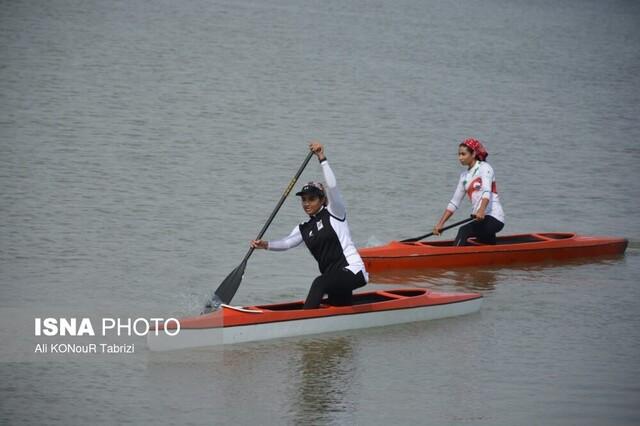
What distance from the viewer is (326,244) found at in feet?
38.3

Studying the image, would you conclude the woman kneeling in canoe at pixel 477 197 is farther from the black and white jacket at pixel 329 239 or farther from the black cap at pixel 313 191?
the black cap at pixel 313 191

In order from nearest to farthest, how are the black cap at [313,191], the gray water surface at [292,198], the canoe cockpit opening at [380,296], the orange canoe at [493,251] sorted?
the gray water surface at [292,198], the black cap at [313,191], the canoe cockpit opening at [380,296], the orange canoe at [493,251]

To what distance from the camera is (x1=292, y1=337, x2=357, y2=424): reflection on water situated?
9.93m

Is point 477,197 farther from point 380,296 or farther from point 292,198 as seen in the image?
point 292,198

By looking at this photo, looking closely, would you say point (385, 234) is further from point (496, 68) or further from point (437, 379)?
point (496, 68)

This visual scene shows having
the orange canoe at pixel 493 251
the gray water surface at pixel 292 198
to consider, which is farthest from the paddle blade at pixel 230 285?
the orange canoe at pixel 493 251

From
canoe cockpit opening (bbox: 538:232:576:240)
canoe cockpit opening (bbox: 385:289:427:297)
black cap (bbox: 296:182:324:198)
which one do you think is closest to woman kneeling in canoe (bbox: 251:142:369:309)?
black cap (bbox: 296:182:324:198)

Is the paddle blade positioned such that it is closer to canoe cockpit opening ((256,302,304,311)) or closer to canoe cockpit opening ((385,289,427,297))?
canoe cockpit opening ((256,302,304,311))

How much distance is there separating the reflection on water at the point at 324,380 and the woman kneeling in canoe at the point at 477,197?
3.62 metres

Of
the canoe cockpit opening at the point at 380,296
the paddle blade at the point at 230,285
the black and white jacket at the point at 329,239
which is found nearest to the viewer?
the black and white jacket at the point at 329,239

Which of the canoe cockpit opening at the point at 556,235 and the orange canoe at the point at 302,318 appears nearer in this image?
the orange canoe at the point at 302,318

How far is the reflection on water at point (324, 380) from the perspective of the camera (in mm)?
9930

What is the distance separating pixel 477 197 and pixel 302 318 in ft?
14.3

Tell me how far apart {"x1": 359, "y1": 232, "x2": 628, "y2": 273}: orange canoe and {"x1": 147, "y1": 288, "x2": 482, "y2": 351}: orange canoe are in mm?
1958
